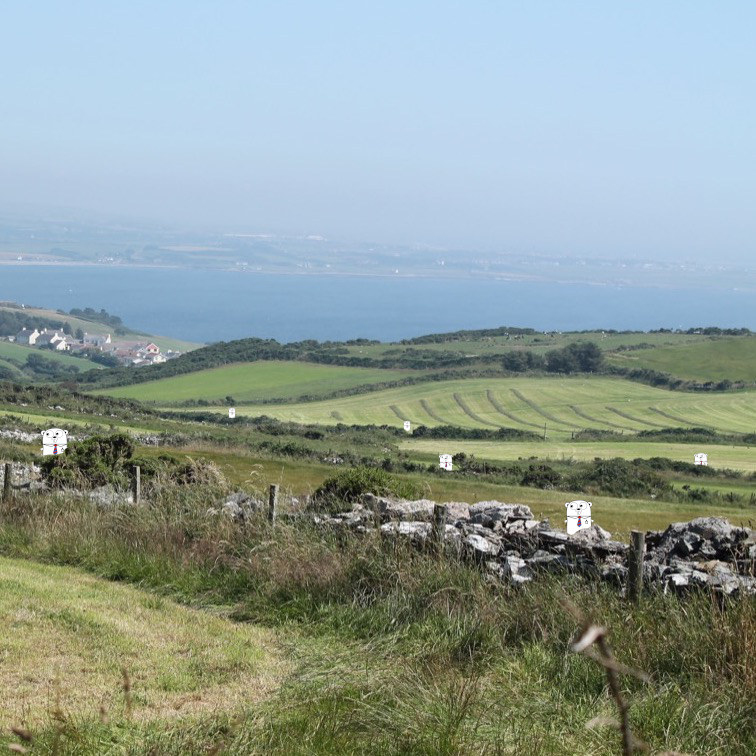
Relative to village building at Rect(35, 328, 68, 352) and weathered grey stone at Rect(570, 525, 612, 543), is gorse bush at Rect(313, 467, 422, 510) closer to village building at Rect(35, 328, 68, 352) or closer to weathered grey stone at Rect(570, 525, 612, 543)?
weathered grey stone at Rect(570, 525, 612, 543)

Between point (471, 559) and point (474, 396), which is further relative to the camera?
point (474, 396)

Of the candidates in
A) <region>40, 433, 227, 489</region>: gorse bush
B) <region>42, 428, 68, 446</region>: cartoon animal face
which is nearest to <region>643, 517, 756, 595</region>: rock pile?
<region>40, 433, 227, 489</region>: gorse bush

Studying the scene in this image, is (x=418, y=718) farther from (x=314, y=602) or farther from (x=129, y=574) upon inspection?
(x=129, y=574)

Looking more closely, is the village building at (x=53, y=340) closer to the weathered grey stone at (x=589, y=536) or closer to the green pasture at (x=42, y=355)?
the green pasture at (x=42, y=355)

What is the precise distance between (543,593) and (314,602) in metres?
1.92

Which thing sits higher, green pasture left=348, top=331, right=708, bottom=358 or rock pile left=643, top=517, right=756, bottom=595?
green pasture left=348, top=331, right=708, bottom=358

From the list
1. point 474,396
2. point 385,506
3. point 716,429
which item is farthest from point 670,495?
point 474,396

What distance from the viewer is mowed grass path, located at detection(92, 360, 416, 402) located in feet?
317

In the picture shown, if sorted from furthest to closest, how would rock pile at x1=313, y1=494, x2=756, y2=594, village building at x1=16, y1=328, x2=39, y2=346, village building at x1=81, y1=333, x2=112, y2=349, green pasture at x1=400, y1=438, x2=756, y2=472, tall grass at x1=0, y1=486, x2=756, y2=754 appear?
1. village building at x1=81, y1=333, x2=112, y2=349
2. village building at x1=16, y1=328, x2=39, y2=346
3. green pasture at x1=400, y1=438, x2=756, y2=472
4. rock pile at x1=313, y1=494, x2=756, y2=594
5. tall grass at x1=0, y1=486, x2=756, y2=754

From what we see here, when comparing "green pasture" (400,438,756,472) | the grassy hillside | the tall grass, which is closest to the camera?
the tall grass

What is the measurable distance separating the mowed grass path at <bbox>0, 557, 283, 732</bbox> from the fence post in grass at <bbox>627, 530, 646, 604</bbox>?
2560mm

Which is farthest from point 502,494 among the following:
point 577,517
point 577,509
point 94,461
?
point 577,517

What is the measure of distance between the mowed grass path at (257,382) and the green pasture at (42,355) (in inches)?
1507

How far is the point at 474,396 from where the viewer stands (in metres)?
88.3
